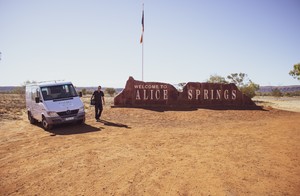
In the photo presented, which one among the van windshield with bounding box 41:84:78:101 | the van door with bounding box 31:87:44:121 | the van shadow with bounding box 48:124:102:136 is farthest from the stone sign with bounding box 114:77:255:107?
the van door with bounding box 31:87:44:121

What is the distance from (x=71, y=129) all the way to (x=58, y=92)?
2133mm

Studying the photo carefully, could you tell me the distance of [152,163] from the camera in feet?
19.2

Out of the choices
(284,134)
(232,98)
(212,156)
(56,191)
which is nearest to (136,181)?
(56,191)

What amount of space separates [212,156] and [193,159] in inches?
24.7

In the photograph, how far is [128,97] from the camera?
61.5 feet

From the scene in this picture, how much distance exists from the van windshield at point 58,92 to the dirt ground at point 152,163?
81.7 inches

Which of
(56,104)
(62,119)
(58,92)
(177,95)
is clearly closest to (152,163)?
(62,119)

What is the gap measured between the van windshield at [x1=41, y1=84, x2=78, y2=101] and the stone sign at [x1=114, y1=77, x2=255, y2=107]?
685 centimetres

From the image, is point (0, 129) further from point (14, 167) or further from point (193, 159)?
point (193, 159)

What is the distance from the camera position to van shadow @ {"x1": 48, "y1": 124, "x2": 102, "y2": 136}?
10242mm

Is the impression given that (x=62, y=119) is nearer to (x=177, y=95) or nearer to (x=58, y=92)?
(x=58, y=92)

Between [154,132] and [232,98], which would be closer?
[154,132]

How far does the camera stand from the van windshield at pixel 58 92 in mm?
11191

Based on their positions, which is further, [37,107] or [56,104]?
[37,107]
